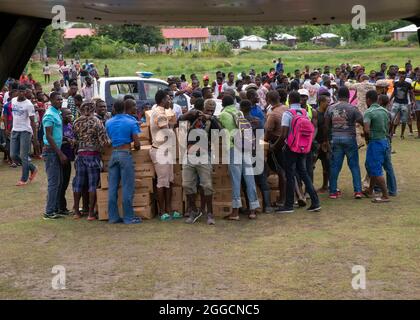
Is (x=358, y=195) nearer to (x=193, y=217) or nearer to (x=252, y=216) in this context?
(x=252, y=216)

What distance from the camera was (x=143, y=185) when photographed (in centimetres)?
873

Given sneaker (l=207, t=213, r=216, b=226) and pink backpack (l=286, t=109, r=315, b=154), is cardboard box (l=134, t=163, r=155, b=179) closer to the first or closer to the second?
sneaker (l=207, t=213, r=216, b=226)

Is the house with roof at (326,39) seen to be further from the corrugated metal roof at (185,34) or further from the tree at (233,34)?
the corrugated metal roof at (185,34)

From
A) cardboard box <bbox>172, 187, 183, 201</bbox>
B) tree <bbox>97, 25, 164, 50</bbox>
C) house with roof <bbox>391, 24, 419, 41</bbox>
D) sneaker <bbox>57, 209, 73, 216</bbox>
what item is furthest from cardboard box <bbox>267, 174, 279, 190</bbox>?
tree <bbox>97, 25, 164, 50</bbox>

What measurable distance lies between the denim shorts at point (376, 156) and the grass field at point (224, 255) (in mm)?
477

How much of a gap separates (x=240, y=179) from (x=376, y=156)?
2109 millimetres

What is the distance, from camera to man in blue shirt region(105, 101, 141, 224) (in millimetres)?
8312

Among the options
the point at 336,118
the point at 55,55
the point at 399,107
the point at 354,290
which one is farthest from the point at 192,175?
the point at 55,55

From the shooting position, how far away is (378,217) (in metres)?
8.56

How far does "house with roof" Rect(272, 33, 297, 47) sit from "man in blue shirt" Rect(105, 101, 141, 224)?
80.0 metres

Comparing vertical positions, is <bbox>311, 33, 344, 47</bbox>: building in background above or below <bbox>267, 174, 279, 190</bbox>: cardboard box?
above

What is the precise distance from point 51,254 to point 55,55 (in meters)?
59.4
